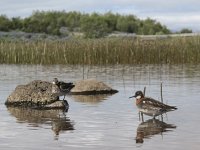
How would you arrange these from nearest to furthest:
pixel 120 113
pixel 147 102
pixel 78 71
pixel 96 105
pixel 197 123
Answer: pixel 197 123 → pixel 147 102 → pixel 120 113 → pixel 96 105 → pixel 78 71

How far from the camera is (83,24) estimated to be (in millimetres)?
69438

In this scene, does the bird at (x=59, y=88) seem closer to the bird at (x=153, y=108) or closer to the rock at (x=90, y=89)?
the rock at (x=90, y=89)

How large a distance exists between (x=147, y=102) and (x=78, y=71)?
1629cm

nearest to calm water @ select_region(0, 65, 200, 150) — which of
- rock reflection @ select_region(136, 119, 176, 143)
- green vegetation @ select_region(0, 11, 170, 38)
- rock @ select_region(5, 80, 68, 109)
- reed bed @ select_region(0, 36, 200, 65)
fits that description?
rock reflection @ select_region(136, 119, 176, 143)

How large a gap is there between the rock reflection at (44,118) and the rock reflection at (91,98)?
2.07 m

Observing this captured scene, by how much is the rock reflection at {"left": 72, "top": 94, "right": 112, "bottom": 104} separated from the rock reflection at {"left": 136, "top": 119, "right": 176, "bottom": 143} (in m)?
4.18

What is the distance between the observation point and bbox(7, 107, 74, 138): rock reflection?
1273cm

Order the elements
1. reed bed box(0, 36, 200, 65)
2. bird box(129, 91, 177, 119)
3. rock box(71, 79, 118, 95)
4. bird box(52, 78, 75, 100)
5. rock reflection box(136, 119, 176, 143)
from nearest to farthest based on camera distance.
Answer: rock reflection box(136, 119, 176, 143) < bird box(129, 91, 177, 119) < bird box(52, 78, 75, 100) < rock box(71, 79, 118, 95) < reed bed box(0, 36, 200, 65)

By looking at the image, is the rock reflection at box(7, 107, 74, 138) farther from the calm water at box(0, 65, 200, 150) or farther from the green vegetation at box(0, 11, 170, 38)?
the green vegetation at box(0, 11, 170, 38)

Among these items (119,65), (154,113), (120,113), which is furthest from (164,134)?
(119,65)

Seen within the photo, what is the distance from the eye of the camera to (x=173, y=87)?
2112cm

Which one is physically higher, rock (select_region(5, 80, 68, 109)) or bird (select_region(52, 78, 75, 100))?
bird (select_region(52, 78, 75, 100))

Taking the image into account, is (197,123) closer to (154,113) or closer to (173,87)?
(154,113)

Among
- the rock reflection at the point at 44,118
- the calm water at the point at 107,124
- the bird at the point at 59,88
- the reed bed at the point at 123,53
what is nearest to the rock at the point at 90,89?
the calm water at the point at 107,124
